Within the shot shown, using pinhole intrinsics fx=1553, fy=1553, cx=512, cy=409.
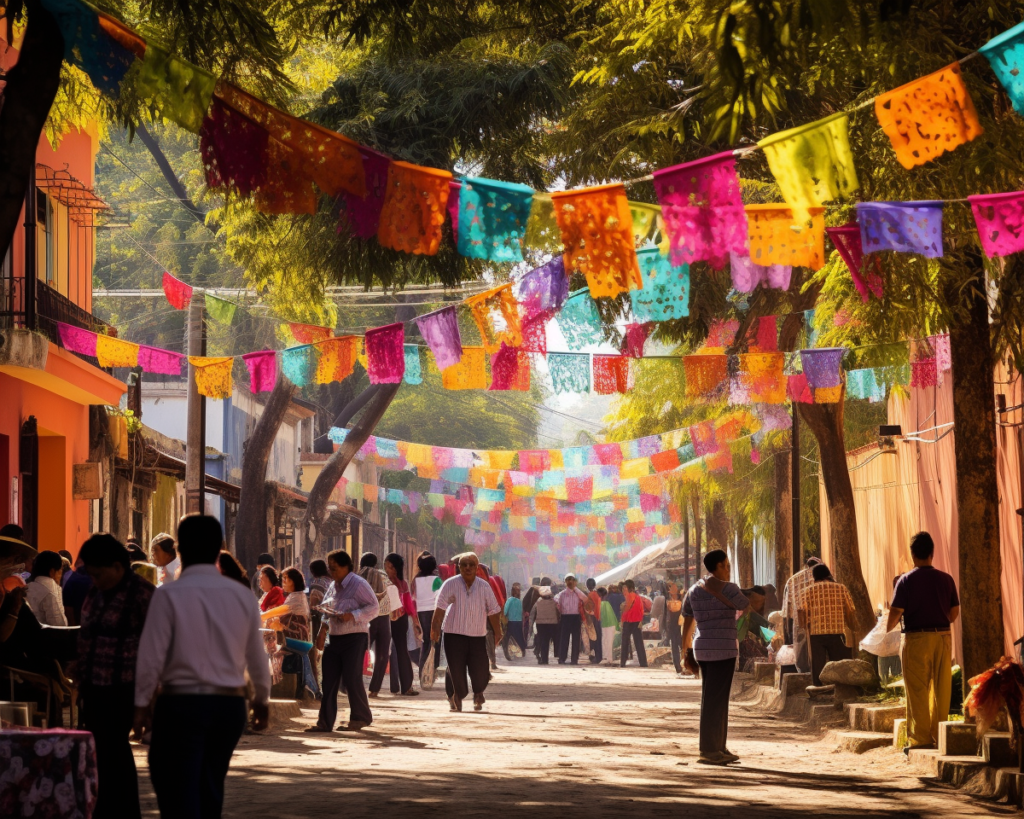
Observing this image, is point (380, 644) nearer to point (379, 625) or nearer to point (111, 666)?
point (379, 625)

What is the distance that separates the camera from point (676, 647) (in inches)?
1356

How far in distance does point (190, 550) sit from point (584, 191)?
16.0 feet

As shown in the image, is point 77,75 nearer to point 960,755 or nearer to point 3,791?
point 3,791

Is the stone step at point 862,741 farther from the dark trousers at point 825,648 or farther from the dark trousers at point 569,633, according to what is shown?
the dark trousers at point 569,633

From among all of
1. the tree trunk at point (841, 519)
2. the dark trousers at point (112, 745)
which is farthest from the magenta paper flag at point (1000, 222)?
the tree trunk at point (841, 519)

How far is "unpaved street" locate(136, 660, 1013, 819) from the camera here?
33.1 ft

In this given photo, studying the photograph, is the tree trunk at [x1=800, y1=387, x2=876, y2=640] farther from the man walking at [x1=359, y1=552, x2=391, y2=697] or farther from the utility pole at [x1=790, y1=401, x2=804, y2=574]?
the man walking at [x1=359, y1=552, x2=391, y2=697]

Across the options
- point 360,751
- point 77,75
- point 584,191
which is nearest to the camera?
point 584,191

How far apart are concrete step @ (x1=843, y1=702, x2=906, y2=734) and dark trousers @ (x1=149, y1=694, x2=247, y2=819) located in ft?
29.1

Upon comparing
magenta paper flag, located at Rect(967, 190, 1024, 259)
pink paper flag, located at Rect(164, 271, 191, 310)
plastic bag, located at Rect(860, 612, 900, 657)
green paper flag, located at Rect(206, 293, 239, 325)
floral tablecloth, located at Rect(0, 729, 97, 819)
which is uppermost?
pink paper flag, located at Rect(164, 271, 191, 310)

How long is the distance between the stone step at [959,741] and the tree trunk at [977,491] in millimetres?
525

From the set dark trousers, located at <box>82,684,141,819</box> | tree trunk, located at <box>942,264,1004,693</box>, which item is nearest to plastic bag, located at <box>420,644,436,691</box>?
tree trunk, located at <box>942,264,1004,693</box>

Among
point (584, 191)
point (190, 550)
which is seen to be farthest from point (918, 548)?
point (190, 550)

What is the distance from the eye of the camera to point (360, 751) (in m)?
13.6
